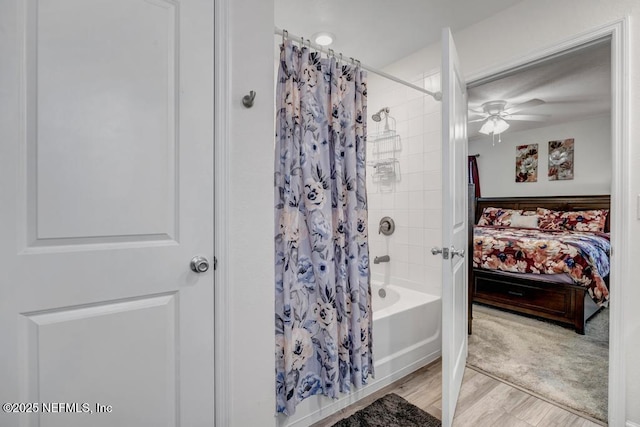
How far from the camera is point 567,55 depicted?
A: 5.69 ft

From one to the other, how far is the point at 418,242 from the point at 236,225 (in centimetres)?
176

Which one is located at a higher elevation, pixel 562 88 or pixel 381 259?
pixel 562 88

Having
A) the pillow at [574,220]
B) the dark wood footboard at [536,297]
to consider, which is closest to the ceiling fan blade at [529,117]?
the pillow at [574,220]

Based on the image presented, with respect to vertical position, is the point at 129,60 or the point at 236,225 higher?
the point at 129,60

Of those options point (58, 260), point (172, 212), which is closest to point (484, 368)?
point (172, 212)

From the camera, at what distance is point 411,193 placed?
101 inches

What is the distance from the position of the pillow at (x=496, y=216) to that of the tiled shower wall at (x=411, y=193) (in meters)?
3.59

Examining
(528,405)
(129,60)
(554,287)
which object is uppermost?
(129,60)

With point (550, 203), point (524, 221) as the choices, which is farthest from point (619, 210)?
A: point (550, 203)

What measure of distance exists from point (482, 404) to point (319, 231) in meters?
1.37

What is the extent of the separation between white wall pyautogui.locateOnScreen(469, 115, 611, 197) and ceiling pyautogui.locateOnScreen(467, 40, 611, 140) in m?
0.35

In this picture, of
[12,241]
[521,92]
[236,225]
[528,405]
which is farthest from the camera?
[521,92]

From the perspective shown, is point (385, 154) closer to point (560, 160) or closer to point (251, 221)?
point (251, 221)

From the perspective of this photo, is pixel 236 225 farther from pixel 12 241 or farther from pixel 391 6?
pixel 391 6
